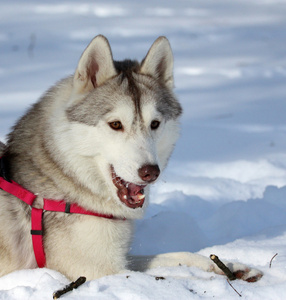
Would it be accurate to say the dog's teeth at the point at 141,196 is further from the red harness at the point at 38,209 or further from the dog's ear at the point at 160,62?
the dog's ear at the point at 160,62

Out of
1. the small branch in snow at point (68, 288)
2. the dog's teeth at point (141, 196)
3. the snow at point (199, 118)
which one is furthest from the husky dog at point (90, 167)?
the small branch in snow at point (68, 288)

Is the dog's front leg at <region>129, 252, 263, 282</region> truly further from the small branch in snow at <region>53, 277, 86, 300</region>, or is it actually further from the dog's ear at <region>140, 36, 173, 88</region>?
the dog's ear at <region>140, 36, 173, 88</region>

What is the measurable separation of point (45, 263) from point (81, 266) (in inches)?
7.9

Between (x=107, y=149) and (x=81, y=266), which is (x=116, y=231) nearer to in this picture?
(x=81, y=266)

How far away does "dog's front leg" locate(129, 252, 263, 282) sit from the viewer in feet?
8.71

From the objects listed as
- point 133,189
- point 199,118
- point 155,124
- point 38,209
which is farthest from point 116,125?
point 199,118

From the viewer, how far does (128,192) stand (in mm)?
2682

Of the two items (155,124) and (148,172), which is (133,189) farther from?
(155,124)

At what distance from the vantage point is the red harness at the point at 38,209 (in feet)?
8.54

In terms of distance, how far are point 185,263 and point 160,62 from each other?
120cm

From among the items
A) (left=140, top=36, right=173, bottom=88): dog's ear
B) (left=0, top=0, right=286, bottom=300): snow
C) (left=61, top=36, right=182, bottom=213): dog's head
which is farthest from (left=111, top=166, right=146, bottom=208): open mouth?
(left=140, top=36, right=173, bottom=88): dog's ear

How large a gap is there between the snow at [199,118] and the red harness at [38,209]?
0.38ft

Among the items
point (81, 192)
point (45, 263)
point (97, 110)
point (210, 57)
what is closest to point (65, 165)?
point (81, 192)

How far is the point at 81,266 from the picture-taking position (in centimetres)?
258
